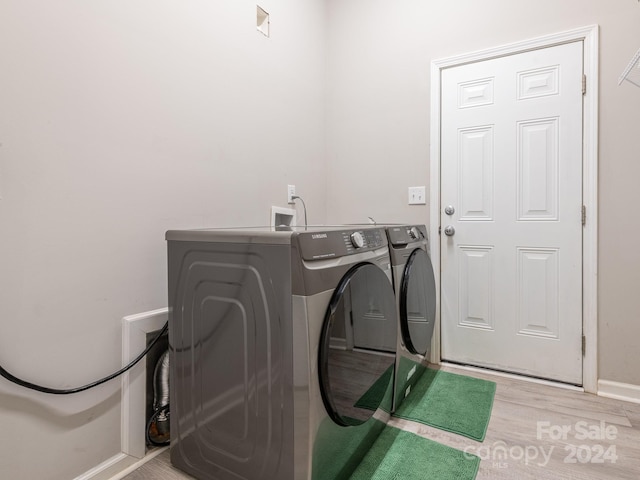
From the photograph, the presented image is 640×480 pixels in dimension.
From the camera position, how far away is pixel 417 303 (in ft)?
5.73

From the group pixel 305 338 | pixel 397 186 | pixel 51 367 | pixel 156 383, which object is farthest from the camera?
pixel 397 186

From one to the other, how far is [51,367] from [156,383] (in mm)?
398

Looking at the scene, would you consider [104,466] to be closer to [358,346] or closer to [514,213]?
[358,346]

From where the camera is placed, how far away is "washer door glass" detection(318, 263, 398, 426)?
1047 mm

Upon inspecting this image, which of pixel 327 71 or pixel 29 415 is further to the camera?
pixel 327 71

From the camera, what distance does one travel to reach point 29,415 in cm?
106

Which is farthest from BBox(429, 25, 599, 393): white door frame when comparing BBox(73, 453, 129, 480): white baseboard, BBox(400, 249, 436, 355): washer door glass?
BBox(73, 453, 129, 480): white baseboard

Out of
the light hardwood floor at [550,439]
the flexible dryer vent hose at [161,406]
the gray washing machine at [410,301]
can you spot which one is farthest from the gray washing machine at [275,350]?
the light hardwood floor at [550,439]

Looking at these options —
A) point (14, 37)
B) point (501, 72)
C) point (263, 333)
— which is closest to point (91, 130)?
point (14, 37)

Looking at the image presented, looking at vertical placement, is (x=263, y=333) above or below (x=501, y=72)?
below

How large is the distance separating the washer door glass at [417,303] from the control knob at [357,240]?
0.44 m

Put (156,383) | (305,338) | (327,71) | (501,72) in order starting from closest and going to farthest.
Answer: (305,338), (156,383), (501,72), (327,71)

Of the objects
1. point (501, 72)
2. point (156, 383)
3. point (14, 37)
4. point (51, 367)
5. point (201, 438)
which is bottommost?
point (201, 438)

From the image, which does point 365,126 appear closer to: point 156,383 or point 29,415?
point 156,383
